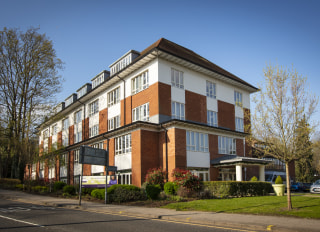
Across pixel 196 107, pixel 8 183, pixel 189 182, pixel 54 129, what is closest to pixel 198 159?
pixel 196 107

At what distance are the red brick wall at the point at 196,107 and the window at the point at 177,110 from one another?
57 cm

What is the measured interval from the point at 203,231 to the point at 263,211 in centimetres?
435

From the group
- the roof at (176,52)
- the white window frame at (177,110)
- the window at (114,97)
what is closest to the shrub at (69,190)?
the white window frame at (177,110)

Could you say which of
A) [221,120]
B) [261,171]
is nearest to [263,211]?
[261,171]

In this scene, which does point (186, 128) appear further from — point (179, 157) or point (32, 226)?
point (32, 226)

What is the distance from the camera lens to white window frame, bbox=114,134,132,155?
2528cm

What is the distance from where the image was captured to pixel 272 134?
1219 centimetres

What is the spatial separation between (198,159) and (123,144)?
6.86 m

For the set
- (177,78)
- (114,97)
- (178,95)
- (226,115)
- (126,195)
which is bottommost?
(126,195)

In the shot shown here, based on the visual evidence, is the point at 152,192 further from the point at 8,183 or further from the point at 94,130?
the point at 8,183

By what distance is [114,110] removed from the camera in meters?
31.0

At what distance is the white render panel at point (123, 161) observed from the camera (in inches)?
977

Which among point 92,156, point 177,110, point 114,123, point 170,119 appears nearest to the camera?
point 92,156

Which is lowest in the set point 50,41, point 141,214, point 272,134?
point 141,214
